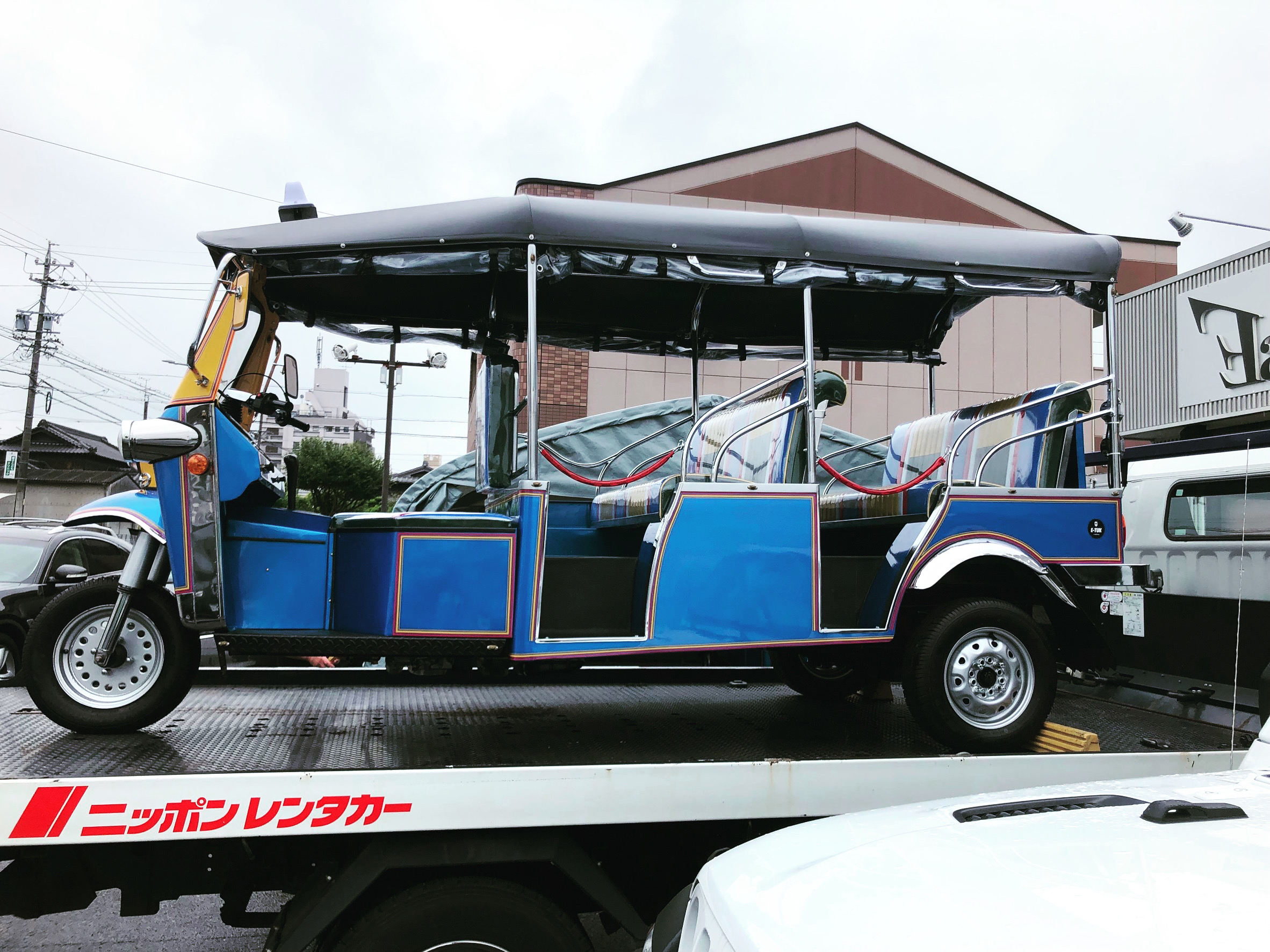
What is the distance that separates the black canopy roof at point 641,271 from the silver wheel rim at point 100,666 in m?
1.46

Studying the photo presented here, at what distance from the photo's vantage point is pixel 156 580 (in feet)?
11.2

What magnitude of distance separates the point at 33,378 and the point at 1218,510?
32.2 meters

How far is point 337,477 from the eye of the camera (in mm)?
32562

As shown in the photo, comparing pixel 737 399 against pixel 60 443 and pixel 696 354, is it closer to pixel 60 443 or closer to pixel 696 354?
pixel 696 354

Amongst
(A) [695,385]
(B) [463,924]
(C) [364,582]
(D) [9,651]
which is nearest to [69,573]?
(D) [9,651]

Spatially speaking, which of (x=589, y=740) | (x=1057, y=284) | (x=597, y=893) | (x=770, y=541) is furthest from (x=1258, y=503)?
(x=597, y=893)

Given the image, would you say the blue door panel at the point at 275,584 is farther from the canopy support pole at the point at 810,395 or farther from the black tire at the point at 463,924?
the canopy support pole at the point at 810,395

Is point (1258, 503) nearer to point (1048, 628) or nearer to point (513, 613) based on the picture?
point (1048, 628)

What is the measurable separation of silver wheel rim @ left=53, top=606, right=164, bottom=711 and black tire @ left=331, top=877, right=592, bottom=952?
1353mm

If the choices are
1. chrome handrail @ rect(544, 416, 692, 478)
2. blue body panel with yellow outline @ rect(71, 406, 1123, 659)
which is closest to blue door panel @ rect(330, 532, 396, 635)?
blue body panel with yellow outline @ rect(71, 406, 1123, 659)

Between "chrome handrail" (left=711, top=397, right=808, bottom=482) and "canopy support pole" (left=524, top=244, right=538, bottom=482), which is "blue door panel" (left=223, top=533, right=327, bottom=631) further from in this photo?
"chrome handrail" (left=711, top=397, right=808, bottom=482)

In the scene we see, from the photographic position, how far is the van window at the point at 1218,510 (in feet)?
16.1

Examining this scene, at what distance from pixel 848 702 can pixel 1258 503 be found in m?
2.47

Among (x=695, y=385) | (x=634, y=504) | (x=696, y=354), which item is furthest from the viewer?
(x=695, y=385)
